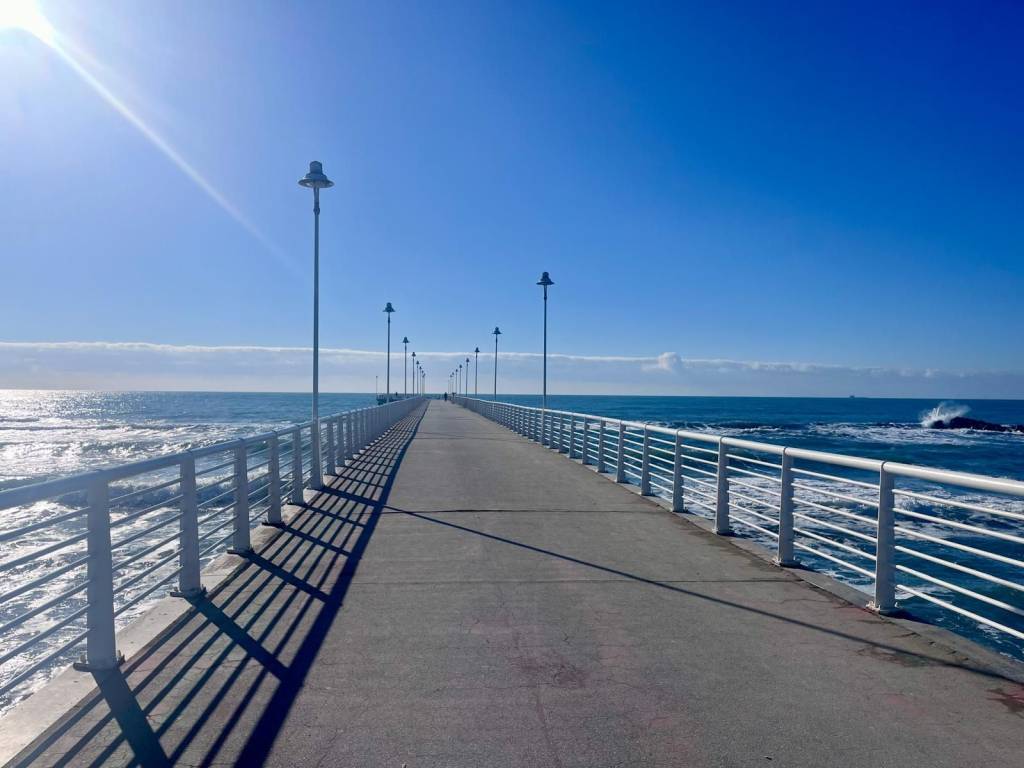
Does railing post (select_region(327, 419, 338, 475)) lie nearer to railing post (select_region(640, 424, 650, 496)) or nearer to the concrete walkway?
railing post (select_region(640, 424, 650, 496))

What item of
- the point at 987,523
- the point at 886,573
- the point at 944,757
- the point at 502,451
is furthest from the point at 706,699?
the point at 987,523

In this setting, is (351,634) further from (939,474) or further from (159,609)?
(939,474)

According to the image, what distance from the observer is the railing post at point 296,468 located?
10359 millimetres

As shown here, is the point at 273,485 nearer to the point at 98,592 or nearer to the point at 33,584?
the point at 98,592

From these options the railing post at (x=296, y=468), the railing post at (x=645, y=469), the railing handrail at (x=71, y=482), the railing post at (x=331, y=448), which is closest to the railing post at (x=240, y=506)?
the railing handrail at (x=71, y=482)

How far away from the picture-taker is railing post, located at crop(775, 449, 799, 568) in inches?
285

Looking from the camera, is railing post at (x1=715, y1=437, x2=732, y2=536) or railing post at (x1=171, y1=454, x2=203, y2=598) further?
railing post at (x1=715, y1=437, x2=732, y2=536)

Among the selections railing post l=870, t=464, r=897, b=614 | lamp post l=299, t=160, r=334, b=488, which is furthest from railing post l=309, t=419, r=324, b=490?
railing post l=870, t=464, r=897, b=614

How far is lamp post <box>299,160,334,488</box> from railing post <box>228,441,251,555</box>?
4.55 meters

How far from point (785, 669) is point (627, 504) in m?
6.72

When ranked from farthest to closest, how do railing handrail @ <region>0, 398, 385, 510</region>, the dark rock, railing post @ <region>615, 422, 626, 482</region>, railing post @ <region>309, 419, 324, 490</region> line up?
the dark rock → railing post @ <region>615, 422, 626, 482</region> → railing post @ <region>309, 419, 324, 490</region> → railing handrail @ <region>0, 398, 385, 510</region>

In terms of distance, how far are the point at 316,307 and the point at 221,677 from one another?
1208cm

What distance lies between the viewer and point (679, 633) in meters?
5.24

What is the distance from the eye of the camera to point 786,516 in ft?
24.2
